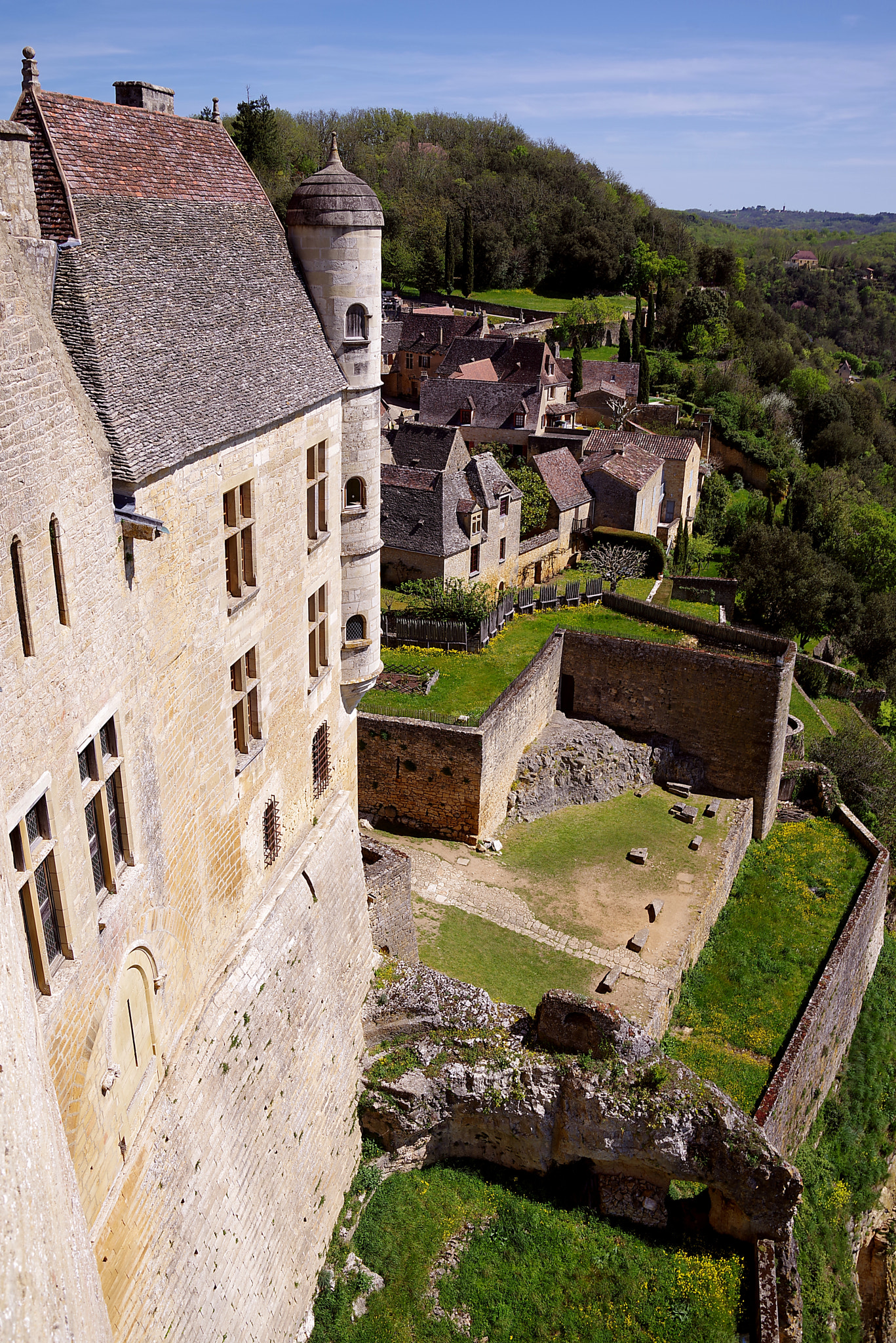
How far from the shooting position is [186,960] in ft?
42.5

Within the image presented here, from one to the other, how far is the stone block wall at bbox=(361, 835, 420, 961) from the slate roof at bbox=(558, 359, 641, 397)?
55801 millimetres

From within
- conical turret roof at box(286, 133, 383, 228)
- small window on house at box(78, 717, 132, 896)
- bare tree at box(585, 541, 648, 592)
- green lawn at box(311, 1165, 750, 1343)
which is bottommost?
green lawn at box(311, 1165, 750, 1343)

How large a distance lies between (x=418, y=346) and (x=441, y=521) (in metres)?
40.3

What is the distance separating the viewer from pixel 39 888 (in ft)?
30.1

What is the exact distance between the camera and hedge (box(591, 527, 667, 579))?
157 feet

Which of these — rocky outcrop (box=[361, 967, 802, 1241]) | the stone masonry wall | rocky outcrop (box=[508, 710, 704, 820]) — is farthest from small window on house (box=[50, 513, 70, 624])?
rocky outcrop (box=[508, 710, 704, 820])

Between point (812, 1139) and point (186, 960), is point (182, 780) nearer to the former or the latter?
point (186, 960)

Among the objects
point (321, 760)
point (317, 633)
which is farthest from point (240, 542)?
point (321, 760)

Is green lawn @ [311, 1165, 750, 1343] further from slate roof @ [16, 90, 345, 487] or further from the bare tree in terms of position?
the bare tree

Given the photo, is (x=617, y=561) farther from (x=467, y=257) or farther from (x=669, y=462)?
(x=467, y=257)

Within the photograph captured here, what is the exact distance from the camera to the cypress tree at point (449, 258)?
99375mm

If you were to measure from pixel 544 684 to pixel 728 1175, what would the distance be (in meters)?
17.7

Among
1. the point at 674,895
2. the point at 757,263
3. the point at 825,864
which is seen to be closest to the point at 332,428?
the point at 674,895

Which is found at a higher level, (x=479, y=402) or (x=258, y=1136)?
(x=479, y=402)
